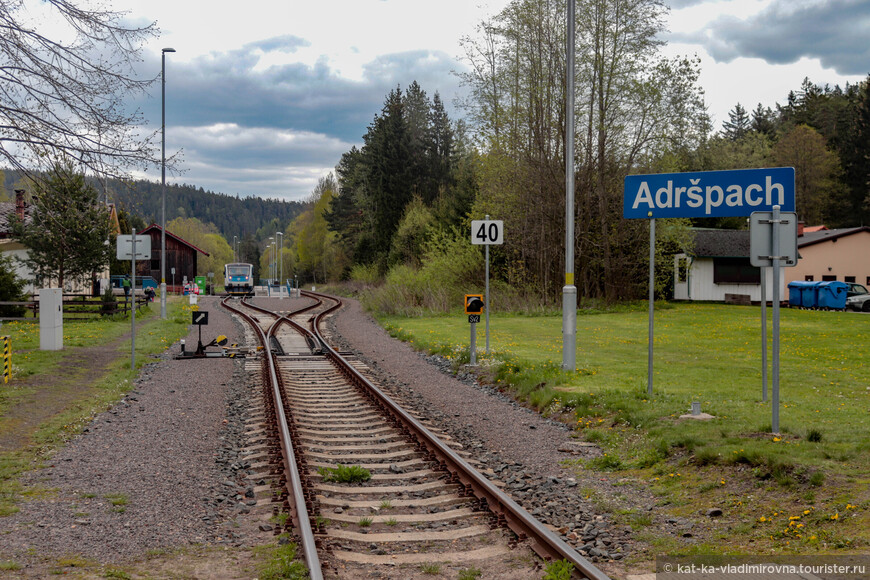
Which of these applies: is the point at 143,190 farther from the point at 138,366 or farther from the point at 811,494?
the point at 811,494

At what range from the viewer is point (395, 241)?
59281mm

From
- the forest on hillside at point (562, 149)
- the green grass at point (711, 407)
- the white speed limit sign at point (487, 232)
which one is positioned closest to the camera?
the green grass at point (711, 407)

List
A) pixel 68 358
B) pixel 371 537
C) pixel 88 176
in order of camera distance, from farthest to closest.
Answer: pixel 68 358
pixel 88 176
pixel 371 537

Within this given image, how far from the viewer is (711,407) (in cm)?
1115

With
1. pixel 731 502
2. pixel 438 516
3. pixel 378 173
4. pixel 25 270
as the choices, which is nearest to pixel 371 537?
pixel 438 516

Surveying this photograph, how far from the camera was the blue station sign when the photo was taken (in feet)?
33.9

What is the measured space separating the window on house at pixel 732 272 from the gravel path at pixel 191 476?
4090 centimetres

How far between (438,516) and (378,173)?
2380 inches

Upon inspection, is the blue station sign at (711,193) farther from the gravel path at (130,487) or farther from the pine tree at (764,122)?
the pine tree at (764,122)

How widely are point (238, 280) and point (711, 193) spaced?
6041 centimetres

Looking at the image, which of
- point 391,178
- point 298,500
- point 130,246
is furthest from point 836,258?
point 298,500

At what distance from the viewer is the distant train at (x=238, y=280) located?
2635 inches

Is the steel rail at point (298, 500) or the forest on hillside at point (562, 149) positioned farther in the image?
the forest on hillside at point (562, 149)

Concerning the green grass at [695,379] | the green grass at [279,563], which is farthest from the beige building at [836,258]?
the green grass at [279,563]
